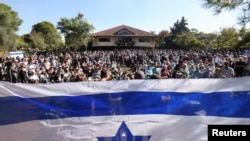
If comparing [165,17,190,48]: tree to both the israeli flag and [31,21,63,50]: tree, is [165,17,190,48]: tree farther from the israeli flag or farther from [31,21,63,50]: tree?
the israeli flag

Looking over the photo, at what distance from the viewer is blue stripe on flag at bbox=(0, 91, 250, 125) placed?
205 inches

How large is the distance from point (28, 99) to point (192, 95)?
2.40 m

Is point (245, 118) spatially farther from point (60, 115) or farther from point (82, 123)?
point (60, 115)

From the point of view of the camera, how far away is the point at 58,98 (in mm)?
5250

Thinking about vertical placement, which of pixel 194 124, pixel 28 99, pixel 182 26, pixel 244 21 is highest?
pixel 182 26

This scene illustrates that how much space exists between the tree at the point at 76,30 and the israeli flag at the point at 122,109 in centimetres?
7778

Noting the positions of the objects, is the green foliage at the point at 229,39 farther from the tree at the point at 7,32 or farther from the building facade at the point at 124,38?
the tree at the point at 7,32

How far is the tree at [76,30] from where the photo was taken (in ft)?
273

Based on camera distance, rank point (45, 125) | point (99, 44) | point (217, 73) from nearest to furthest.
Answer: point (45, 125) → point (217, 73) → point (99, 44)

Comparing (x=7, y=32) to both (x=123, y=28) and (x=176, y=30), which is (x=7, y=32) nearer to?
(x=123, y=28)

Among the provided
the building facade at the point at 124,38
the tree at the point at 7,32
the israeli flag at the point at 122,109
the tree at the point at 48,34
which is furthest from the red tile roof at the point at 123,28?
the israeli flag at the point at 122,109

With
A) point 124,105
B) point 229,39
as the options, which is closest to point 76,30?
point 229,39

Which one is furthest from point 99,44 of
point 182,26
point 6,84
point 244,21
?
point 6,84

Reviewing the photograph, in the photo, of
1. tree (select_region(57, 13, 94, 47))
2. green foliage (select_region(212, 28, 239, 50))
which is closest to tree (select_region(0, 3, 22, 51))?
tree (select_region(57, 13, 94, 47))
